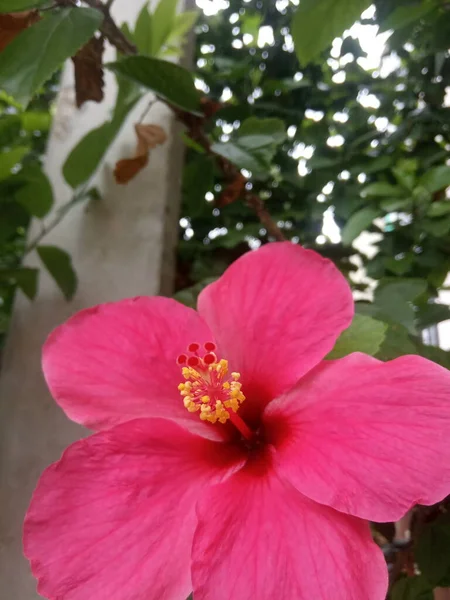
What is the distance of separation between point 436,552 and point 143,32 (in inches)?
26.7

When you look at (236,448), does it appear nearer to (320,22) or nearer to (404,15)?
(320,22)

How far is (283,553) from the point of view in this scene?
29 cm

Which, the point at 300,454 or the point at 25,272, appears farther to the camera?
the point at 25,272

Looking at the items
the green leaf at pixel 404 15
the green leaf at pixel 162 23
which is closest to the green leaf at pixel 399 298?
the green leaf at pixel 404 15

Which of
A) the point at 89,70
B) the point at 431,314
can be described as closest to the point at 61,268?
the point at 89,70

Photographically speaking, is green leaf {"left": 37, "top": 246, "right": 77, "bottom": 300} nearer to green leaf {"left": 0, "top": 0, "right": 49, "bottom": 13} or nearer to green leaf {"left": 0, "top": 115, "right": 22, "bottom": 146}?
green leaf {"left": 0, "top": 115, "right": 22, "bottom": 146}

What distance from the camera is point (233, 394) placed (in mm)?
367

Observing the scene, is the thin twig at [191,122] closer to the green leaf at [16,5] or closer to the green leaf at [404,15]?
the green leaf at [16,5]

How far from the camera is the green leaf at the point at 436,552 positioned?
1.50ft

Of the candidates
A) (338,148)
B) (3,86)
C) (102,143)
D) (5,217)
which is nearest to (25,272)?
(5,217)

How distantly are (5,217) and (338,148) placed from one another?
0.58 metres

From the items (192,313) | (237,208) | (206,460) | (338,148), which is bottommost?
(206,460)

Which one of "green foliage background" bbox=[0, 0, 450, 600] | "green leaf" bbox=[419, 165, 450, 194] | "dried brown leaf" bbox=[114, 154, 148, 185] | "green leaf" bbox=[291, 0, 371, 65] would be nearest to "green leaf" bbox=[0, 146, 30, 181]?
"green foliage background" bbox=[0, 0, 450, 600]

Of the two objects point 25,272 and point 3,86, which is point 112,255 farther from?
point 3,86
